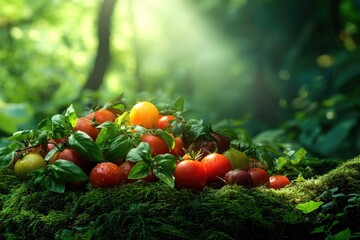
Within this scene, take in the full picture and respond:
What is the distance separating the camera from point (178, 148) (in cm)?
256

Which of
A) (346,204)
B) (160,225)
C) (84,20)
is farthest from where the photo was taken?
(84,20)

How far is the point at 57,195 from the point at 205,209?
641mm

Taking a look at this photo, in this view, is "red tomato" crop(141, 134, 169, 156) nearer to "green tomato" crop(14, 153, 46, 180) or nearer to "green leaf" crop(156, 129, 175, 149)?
"green leaf" crop(156, 129, 175, 149)

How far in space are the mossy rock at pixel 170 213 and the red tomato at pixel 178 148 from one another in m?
0.32

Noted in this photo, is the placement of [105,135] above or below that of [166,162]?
above

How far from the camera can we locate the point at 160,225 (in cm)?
196

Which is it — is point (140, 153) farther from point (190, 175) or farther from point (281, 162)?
point (281, 162)

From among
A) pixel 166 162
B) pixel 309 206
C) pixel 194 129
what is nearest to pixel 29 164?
pixel 166 162

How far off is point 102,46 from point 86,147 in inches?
199

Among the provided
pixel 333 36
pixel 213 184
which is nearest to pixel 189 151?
pixel 213 184

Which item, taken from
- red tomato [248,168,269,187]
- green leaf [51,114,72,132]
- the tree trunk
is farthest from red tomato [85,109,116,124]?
the tree trunk

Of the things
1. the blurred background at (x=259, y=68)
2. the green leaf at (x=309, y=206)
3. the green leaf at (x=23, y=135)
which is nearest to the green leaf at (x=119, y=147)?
the green leaf at (x=23, y=135)

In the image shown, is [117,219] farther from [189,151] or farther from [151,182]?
[189,151]

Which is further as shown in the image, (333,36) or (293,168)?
(333,36)
